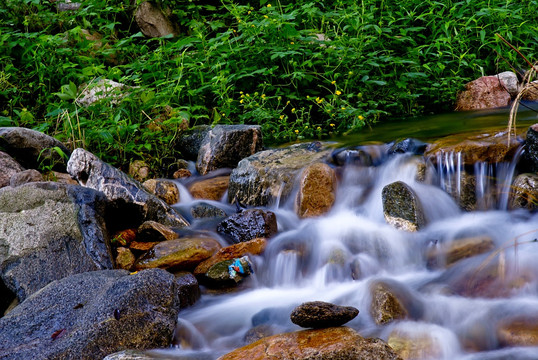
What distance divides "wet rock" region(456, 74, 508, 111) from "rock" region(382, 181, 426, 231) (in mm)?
3915

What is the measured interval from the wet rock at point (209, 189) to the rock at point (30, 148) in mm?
1444

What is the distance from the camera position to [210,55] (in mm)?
7402

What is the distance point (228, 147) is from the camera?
5.99 meters

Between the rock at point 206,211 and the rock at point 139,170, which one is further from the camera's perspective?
the rock at point 139,170

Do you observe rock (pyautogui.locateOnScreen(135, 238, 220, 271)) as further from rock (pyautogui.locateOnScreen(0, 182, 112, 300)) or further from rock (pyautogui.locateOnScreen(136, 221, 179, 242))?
rock (pyautogui.locateOnScreen(0, 182, 112, 300))

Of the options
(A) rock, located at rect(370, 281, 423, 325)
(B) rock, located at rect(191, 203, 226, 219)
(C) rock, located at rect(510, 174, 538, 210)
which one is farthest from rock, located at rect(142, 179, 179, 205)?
(C) rock, located at rect(510, 174, 538, 210)

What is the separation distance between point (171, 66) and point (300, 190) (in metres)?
4.03

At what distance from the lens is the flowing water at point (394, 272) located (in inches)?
117

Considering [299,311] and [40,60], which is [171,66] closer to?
[40,60]

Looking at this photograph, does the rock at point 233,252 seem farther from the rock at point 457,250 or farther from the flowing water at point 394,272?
the rock at point 457,250

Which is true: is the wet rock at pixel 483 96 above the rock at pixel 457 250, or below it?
above

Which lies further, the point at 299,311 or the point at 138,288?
the point at 138,288

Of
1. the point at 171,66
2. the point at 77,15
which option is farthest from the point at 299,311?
the point at 77,15

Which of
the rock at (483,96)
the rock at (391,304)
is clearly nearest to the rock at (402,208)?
the rock at (391,304)
